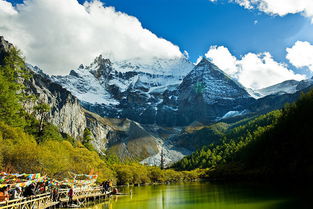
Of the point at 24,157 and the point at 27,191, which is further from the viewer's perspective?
the point at 24,157

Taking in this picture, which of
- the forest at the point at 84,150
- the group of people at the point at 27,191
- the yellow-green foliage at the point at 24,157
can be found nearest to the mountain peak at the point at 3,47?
the forest at the point at 84,150

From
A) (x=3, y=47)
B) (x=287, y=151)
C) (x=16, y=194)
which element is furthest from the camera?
(x=3, y=47)

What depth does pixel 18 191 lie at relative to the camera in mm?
31156

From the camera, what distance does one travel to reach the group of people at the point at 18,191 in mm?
27312

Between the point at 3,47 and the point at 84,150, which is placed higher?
the point at 3,47

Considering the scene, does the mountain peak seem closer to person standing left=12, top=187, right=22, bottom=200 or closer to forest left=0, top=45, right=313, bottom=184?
forest left=0, top=45, right=313, bottom=184

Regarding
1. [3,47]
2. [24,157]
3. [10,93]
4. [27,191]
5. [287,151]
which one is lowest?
[27,191]

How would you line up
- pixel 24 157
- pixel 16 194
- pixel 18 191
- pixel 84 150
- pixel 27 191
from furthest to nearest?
1. pixel 84 150
2. pixel 24 157
3. pixel 27 191
4. pixel 18 191
5. pixel 16 194

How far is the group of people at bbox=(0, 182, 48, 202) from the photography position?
89.6 feet

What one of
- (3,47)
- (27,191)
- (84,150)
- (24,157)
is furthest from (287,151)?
(3,47)

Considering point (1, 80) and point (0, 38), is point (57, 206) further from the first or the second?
point (0, 38)

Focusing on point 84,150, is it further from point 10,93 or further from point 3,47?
point 3,47

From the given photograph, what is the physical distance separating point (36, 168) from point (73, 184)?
21.7 feet

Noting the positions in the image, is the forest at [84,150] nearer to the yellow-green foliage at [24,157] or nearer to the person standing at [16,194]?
the yellow-green foliage at [24,157]
